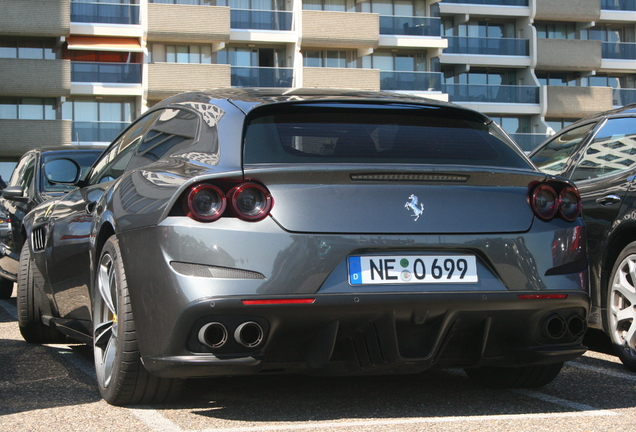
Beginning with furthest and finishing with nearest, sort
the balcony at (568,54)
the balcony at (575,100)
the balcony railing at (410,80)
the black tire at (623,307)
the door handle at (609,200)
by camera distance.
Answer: the balcony at (568,54) → the balcony at (575,100) → the balcony railing at (410,80) → the door handle at (609,200) → the black tire at (623,307)

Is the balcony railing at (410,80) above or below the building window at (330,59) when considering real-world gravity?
below

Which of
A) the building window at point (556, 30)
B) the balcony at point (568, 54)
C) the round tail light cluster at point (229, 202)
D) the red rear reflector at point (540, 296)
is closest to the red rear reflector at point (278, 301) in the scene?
the round tail light cluster at point (229, 202)

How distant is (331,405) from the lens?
15.6 feet

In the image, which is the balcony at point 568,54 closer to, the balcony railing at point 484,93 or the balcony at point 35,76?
the balcony railing at point 484,93

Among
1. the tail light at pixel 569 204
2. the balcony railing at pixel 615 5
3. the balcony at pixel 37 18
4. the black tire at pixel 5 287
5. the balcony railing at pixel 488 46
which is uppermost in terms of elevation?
the balcony railing at pixel 615 5

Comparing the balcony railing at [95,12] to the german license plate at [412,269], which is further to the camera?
the balcony railing at [95,12]

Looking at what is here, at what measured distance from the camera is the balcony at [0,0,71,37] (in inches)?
1752

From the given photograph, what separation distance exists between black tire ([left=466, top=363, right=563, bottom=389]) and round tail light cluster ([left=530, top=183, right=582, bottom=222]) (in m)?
0.90

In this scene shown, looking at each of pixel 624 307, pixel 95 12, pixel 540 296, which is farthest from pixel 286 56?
pixel 540 296

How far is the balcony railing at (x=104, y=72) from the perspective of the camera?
151 feet

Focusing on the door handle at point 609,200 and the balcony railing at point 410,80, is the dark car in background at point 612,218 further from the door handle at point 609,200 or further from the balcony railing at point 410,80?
the balcony railing at point 410,80

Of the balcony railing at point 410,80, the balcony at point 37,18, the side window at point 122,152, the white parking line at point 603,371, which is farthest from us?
the balcony railing at point 410,80

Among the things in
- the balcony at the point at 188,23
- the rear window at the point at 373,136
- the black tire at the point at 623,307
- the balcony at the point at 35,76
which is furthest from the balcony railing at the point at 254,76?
the rear window at the point at 373,136

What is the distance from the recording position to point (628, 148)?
654 centimetres
